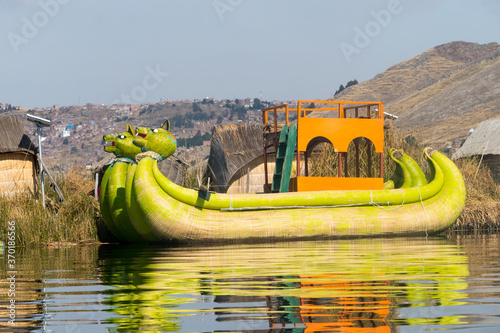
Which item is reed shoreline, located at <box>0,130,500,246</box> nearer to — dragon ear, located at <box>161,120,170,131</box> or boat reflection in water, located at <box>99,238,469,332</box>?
dragon ear, located at <box>161,120,170,131</box>

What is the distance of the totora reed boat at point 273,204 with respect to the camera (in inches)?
511

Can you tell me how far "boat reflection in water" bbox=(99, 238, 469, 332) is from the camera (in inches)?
180

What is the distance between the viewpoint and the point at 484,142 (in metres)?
21.4

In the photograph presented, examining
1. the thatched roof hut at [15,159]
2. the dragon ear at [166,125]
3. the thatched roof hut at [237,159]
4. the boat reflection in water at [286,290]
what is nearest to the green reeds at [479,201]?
the thatched roof hut at [237,159]

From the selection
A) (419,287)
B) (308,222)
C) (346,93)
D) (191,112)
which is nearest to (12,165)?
(308,222)

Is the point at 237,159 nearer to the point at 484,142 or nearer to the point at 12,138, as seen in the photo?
the point at 12,138

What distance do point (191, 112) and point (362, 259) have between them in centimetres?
9417

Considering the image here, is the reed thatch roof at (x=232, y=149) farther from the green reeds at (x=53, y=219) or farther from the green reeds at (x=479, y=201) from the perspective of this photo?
the green reeds at (x=479, y=201)

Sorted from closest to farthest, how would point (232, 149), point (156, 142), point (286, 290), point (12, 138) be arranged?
point (286, 290) < point (156, 142) < point (12, 138) < point (232, 149)

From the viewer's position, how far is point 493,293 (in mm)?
5613

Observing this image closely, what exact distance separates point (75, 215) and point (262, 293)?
30.4 feet

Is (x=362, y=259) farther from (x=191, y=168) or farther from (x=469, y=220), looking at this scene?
(x=191, y=168)

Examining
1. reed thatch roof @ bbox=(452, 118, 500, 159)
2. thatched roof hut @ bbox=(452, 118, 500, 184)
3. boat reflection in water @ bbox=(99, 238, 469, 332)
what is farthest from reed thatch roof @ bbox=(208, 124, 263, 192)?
boat reflection in water @ bbox=(99, 238, 469, 332)

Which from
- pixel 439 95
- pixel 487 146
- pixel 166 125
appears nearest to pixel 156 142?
pixel 166 125
